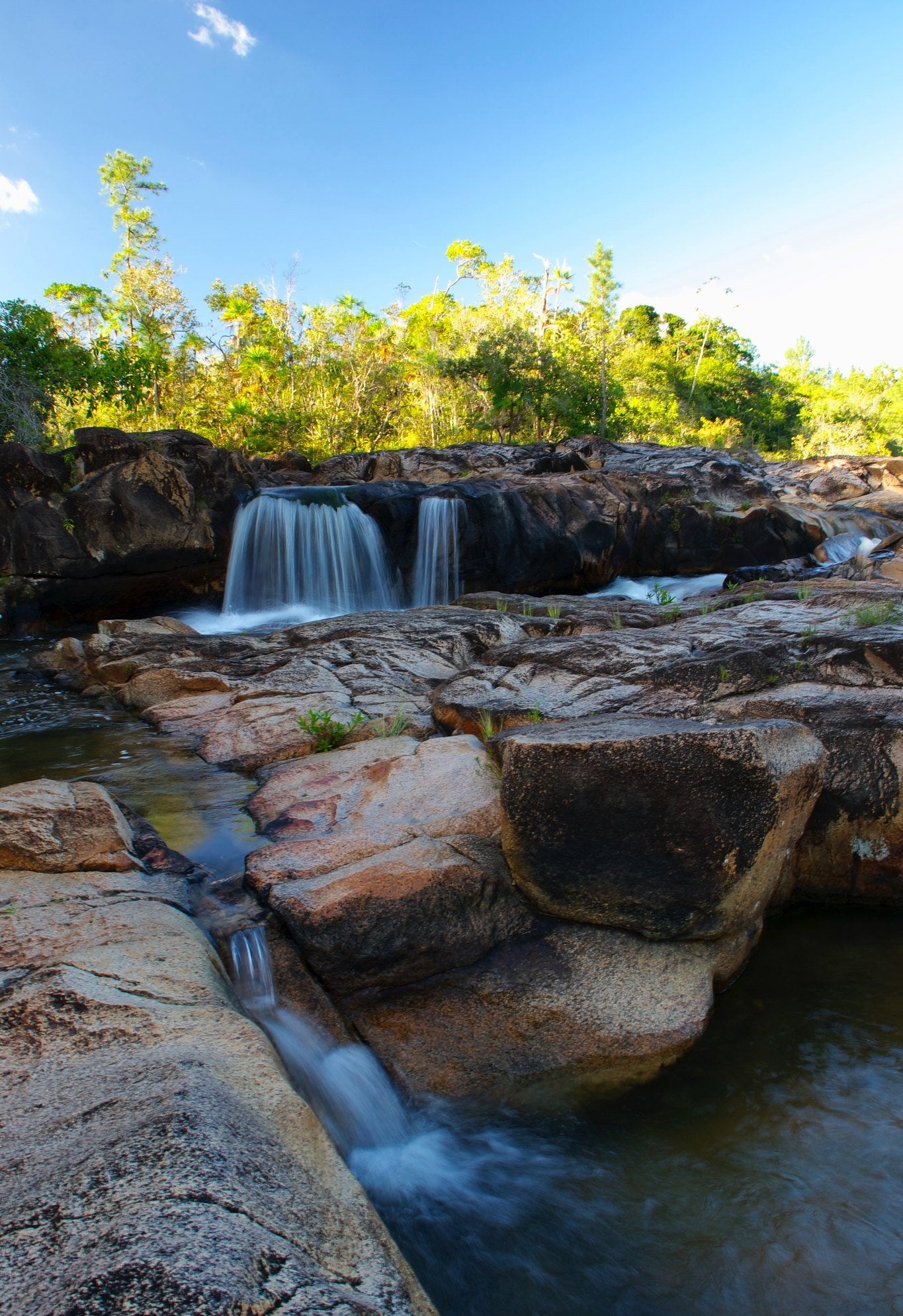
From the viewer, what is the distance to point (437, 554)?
14.7 meters

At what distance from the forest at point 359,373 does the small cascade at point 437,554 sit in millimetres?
11319

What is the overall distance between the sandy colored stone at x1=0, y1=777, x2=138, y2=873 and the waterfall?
9.90 meters

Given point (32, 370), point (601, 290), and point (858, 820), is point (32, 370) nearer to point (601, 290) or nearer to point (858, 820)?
point (858, 820)

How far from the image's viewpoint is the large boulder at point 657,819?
10.5ft

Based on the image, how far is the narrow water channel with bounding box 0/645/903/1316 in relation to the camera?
2.20 metres

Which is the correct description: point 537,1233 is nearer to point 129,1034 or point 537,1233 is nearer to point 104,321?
point 129,1034

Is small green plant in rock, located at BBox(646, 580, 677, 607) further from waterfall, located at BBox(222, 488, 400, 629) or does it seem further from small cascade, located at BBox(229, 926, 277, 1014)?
small cascade, located at BBox(229, 926, 277, 1014)

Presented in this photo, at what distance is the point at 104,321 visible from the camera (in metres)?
32.4

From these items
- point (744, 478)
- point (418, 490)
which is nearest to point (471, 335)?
point (744, 478)

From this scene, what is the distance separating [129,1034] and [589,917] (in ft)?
6.65

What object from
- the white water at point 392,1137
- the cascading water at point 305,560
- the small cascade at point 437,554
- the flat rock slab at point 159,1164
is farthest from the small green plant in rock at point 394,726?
the small cascade at point 437,554

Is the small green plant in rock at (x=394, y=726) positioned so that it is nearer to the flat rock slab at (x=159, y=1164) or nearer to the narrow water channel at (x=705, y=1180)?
the narrow water channel at (x=705, y=1180)

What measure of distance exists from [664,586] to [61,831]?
46.4 feet

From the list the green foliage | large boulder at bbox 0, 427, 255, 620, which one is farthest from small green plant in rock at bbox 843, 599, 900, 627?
large boulder at bbox 0, 427, 255, 620
